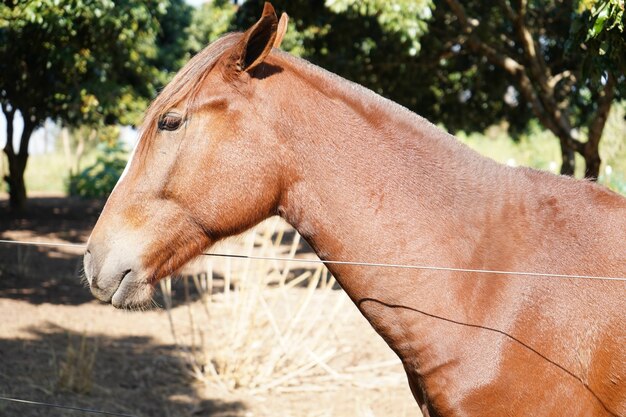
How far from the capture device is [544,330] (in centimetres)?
216

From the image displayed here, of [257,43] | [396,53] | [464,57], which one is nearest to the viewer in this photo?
[257,43]

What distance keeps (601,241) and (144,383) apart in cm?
509

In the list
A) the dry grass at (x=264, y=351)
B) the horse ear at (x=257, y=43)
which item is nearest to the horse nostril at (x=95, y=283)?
the horse ear at (x=257, y=43)

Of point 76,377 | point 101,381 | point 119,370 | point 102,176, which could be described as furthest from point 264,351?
point 102,176

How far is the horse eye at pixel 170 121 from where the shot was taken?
2.28m

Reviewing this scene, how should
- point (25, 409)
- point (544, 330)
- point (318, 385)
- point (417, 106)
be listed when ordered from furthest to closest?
point (417, 106), point (318, 385), point (25, 409), point (544, 330)

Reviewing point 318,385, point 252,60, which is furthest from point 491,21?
point 252,60

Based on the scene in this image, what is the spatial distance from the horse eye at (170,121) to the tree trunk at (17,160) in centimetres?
1483

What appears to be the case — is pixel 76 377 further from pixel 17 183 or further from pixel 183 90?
pixel 17 183

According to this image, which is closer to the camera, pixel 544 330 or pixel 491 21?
pixel 544 330

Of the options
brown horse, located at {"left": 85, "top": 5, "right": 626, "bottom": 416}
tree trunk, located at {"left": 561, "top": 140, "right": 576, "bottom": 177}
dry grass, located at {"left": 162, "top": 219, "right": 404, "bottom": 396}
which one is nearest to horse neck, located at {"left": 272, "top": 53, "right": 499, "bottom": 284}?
brown horse, located at {"left": 85, "top": 5, "right": 626, "bottom": 416}

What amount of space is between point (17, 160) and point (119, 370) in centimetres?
1176

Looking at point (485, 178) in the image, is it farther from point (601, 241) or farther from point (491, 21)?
point (491, 21)

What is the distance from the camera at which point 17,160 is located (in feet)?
55.0
